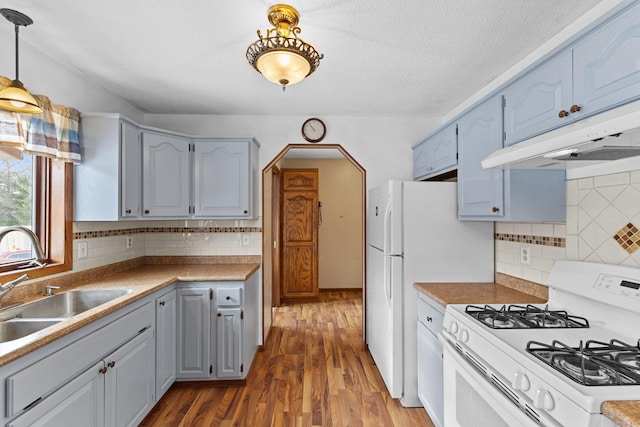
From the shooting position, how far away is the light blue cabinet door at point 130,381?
1.70 m

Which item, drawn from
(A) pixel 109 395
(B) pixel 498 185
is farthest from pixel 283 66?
(A) pixel 109 395

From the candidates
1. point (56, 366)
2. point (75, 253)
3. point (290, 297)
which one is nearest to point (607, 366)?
point (56, 366)

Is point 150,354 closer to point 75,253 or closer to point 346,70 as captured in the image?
point 75,253

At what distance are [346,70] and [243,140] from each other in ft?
3.82

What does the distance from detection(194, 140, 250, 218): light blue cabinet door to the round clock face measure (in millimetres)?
637

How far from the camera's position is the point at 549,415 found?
3.25 feet

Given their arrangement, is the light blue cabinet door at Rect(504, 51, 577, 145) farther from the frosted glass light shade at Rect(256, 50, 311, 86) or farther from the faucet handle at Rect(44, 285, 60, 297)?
the faucet handle at Rect(44, 285, 60, 297)

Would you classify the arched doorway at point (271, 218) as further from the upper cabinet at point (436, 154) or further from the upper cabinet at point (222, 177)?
the upper cabinet at point (436, 154)

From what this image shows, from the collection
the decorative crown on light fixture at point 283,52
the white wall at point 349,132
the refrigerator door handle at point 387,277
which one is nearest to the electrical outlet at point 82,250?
the white wall at point 349,132

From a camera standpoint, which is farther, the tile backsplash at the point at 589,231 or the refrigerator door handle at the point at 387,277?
the refrigerator door handle at the point at 387,277

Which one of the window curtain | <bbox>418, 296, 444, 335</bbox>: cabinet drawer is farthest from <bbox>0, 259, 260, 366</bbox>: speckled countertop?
<bbox>418, 296, 444, 335</bbox>: cabinet drawer

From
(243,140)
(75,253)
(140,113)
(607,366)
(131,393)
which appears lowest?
(131,393)

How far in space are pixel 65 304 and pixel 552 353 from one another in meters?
2.54

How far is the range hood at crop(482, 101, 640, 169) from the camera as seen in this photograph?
3.07 ft
